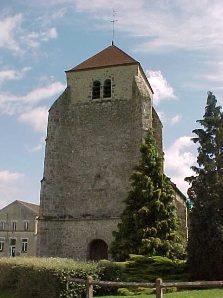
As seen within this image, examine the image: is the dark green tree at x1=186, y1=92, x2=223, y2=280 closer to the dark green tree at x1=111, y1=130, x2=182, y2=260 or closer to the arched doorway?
the dark green tree at x1=111, y1=130, x2=182, y2=260

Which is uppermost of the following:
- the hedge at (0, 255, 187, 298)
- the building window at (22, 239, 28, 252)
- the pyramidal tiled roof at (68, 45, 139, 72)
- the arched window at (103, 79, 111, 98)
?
the pyramidal tiled roof at (68, 45, 139, 72)

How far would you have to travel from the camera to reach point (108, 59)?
3275cm

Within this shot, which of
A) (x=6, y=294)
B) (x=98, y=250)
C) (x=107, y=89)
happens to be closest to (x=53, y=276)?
(x=6, y=294)

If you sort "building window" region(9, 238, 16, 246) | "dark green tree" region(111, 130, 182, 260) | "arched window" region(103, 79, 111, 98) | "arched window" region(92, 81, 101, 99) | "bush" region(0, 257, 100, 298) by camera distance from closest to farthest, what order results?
"bush" region(0, 257, 100, 298), "dark green tree" region(111, 130, 182, 260), "arched window" region(103, 79, 111, 98), "arched window" region(92, 81, 101, 99), "building window" region(9, 238, 16, 246)

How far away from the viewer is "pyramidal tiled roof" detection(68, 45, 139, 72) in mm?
31766

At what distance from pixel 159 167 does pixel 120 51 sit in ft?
41.6

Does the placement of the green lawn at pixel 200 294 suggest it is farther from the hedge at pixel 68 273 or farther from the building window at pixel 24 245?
the building window at pixel 24 245

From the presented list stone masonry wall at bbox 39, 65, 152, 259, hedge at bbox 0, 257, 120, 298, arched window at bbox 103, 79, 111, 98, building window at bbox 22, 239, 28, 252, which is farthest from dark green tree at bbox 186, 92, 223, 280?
building window at bbox 22, 239, 28, 252

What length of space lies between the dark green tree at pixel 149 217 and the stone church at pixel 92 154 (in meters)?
4.24

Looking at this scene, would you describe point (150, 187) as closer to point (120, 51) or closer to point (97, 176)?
point (97, 176)

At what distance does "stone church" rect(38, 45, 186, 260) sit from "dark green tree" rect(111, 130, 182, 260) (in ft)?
13.9

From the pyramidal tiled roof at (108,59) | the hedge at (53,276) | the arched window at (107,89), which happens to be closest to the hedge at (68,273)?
the hedge at (53,276)

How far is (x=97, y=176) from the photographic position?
29641 mm

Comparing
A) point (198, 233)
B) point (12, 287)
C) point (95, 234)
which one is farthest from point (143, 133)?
point (12, 287)
